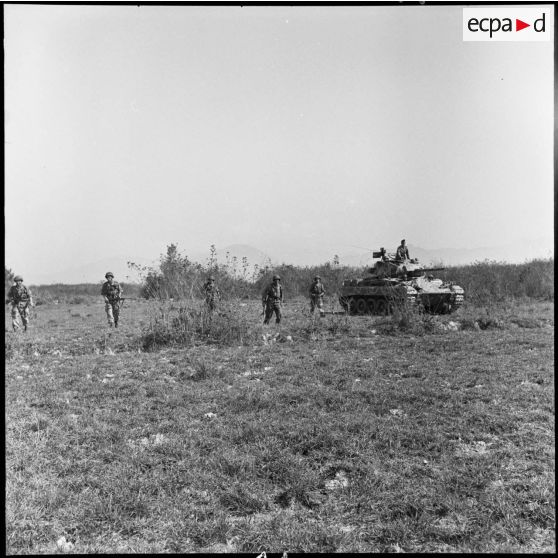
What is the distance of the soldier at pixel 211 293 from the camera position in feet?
32.0

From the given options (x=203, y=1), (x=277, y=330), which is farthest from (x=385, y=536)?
(x=277, y=330)

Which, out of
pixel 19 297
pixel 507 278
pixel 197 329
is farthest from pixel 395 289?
pixel 507 278

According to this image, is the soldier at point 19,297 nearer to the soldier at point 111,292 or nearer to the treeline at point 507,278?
the soldier at point 111,292

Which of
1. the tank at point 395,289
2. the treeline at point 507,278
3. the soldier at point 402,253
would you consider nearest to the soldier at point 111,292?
the tank at point 395,289

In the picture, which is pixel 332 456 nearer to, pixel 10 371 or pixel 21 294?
pixel 10 371

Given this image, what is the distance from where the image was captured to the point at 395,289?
45.4 ft

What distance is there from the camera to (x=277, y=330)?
37.4 feet

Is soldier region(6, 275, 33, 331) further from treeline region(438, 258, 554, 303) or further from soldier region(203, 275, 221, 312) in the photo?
treeline region(438, 258, 554, 303)

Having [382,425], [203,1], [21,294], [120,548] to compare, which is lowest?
[120,548]

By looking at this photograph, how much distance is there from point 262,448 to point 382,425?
1168 millimetres

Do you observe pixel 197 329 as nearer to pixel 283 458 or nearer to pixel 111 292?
pixel 111 292

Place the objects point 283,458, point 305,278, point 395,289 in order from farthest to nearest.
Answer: point 305,278 < point 395,289 < point 283,458

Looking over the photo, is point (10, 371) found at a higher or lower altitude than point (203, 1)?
lower

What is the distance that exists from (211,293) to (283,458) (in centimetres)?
629
